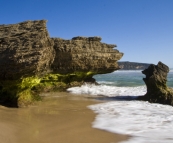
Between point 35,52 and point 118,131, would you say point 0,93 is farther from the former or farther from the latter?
point 118,131

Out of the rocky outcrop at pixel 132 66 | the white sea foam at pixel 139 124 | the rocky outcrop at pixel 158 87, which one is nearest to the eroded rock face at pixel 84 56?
the rocky outcrop at pixel 158 87

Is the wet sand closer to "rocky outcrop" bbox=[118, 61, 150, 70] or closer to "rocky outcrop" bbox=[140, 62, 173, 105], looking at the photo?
"rocky outcrop" bbox=[140, 62, 173, 105]

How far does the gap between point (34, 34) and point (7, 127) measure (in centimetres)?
392

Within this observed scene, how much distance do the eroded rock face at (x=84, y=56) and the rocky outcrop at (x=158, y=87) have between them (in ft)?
17.9

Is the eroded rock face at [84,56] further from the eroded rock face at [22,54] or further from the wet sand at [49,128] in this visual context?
the wet sand at [49,128]

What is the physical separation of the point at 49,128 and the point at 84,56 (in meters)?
11.3

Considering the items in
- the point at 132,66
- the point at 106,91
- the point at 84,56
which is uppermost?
the point at 132,66

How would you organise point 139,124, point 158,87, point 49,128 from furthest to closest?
1. point 158,87
2. point 139,124
3. point 49,128

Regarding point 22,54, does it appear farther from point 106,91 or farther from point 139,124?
point 106,91

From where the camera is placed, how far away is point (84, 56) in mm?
17219

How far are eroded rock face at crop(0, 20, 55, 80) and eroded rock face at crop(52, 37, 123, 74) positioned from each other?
6864 mm

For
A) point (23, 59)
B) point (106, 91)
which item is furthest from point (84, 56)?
point (23, 59)

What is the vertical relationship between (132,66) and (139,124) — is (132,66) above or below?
above

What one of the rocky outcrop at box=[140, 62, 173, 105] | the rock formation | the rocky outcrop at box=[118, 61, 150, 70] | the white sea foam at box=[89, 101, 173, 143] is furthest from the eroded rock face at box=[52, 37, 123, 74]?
the rocky outcrop at box=[118, 61, 150, 70]
